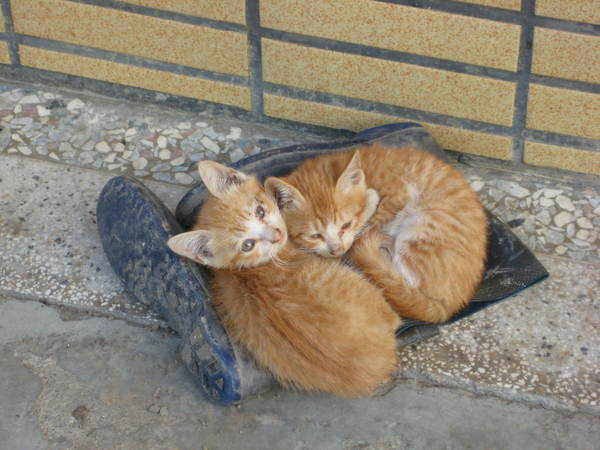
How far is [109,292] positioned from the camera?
111 inches

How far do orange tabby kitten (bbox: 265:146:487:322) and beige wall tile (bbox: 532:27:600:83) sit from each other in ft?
1.77

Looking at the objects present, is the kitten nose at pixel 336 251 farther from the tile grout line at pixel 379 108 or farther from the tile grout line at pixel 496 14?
the tile grout line at pixel 496 14

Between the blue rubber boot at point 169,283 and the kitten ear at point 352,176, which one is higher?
the kitten ear at point 352,176

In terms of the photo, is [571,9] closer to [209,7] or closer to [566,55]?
[566,55]

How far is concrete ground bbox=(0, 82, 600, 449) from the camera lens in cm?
238

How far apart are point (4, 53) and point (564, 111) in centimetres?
247

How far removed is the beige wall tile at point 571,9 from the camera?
8.79ft

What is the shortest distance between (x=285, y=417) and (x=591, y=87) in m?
1.66

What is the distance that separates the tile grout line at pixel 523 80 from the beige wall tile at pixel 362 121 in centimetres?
4

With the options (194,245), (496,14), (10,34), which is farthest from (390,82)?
(10,34)

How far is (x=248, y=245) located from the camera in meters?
2.55

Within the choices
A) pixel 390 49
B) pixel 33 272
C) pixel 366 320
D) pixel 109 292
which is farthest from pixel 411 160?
pixel 33 272

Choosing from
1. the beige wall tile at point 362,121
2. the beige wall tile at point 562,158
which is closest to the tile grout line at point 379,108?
the beige wall tile at point 362,121

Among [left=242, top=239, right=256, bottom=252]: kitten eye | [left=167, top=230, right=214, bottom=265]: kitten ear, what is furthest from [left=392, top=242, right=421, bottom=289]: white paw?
[left=167, top=230, right=214, bottom=265]: kitten ear
